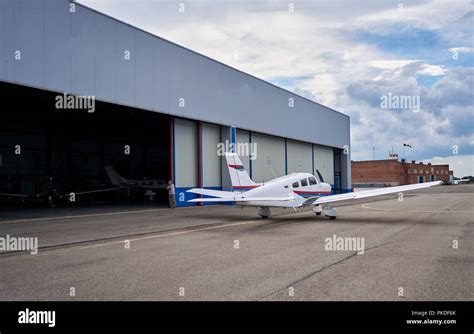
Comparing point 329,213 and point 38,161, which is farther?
point 38,161

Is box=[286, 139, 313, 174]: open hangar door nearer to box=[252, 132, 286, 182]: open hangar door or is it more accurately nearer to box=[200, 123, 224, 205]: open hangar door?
box=[252, 132, 286, 182]: open hangar door

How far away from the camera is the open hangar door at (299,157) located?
4253 cm

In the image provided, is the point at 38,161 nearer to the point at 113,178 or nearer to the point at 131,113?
the point at 113,178

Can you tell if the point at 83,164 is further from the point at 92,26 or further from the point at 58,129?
the point at 92,26

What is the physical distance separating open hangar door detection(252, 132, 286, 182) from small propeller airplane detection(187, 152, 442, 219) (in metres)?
14.8

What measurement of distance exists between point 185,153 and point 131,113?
6.38 m

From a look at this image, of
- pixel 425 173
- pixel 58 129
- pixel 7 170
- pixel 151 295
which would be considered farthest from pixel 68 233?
pixel 425 173

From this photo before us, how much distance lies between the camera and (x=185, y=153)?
2919cm

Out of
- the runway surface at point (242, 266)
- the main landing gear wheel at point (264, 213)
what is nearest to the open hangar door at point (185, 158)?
the main landing gear wheel at point (264, 213)

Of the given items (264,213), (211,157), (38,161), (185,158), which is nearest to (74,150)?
(38,161)

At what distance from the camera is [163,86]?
26.2 metres

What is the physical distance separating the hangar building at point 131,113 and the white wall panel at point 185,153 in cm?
7
